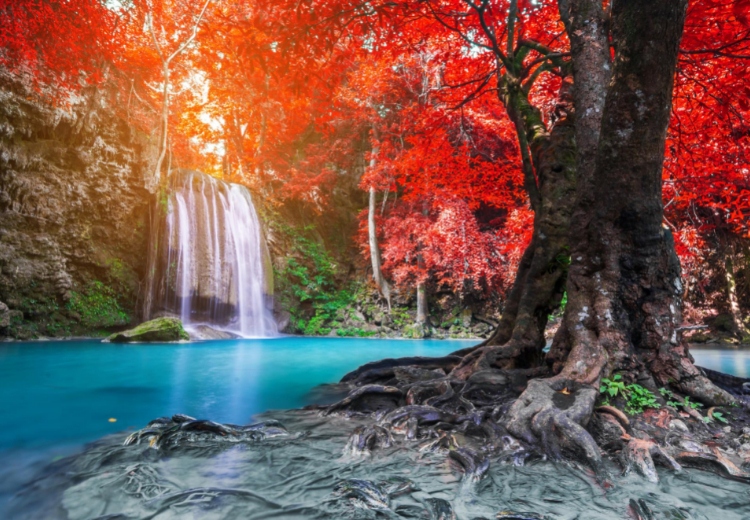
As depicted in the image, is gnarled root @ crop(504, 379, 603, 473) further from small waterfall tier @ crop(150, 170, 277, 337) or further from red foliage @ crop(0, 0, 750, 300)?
small waterfall tier @ crop(150, 170, 277, 337)

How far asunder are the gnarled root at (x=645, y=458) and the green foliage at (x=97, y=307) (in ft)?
43.3

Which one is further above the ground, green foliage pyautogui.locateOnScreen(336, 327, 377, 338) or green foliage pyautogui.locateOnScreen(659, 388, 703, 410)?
green foliage pyautogui.locateOnScreen(659, 388, 703, 410)

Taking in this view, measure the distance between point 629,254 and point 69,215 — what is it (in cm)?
1328

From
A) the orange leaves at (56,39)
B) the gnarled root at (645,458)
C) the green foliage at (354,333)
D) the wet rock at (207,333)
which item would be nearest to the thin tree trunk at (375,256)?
the green foliage at (354,333)

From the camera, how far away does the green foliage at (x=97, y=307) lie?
11102 millimetres

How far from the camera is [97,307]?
11.4 meters

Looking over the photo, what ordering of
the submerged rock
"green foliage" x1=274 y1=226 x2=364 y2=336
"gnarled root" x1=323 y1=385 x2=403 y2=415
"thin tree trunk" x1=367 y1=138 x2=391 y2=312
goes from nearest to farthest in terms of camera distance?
1. "gnarled root" x1=323 y1=385 x2=403 y2=415
2. the submerged rock
3. "thin tree trunk" x1=367 y1=138 x2=391 y2=312
4. "green foliage" x1=274 y1=226 x2=364 y2=336

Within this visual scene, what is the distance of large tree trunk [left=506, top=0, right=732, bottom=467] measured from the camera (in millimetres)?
2615

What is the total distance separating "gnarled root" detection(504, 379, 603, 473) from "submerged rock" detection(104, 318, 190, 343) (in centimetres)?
1011

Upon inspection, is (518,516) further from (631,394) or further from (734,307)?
(734,307)

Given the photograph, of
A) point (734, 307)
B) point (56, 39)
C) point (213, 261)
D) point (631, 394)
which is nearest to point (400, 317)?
point (213, 261)

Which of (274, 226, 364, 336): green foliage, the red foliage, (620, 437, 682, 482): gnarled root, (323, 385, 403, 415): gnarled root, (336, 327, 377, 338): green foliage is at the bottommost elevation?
(336, 327, 377, 338): green foliage

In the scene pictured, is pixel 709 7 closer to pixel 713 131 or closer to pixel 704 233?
pixel 713 131

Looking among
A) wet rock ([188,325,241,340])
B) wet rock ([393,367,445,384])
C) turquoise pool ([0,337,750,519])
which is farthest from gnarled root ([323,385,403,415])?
A: wet rock ([188,325,241,340])
